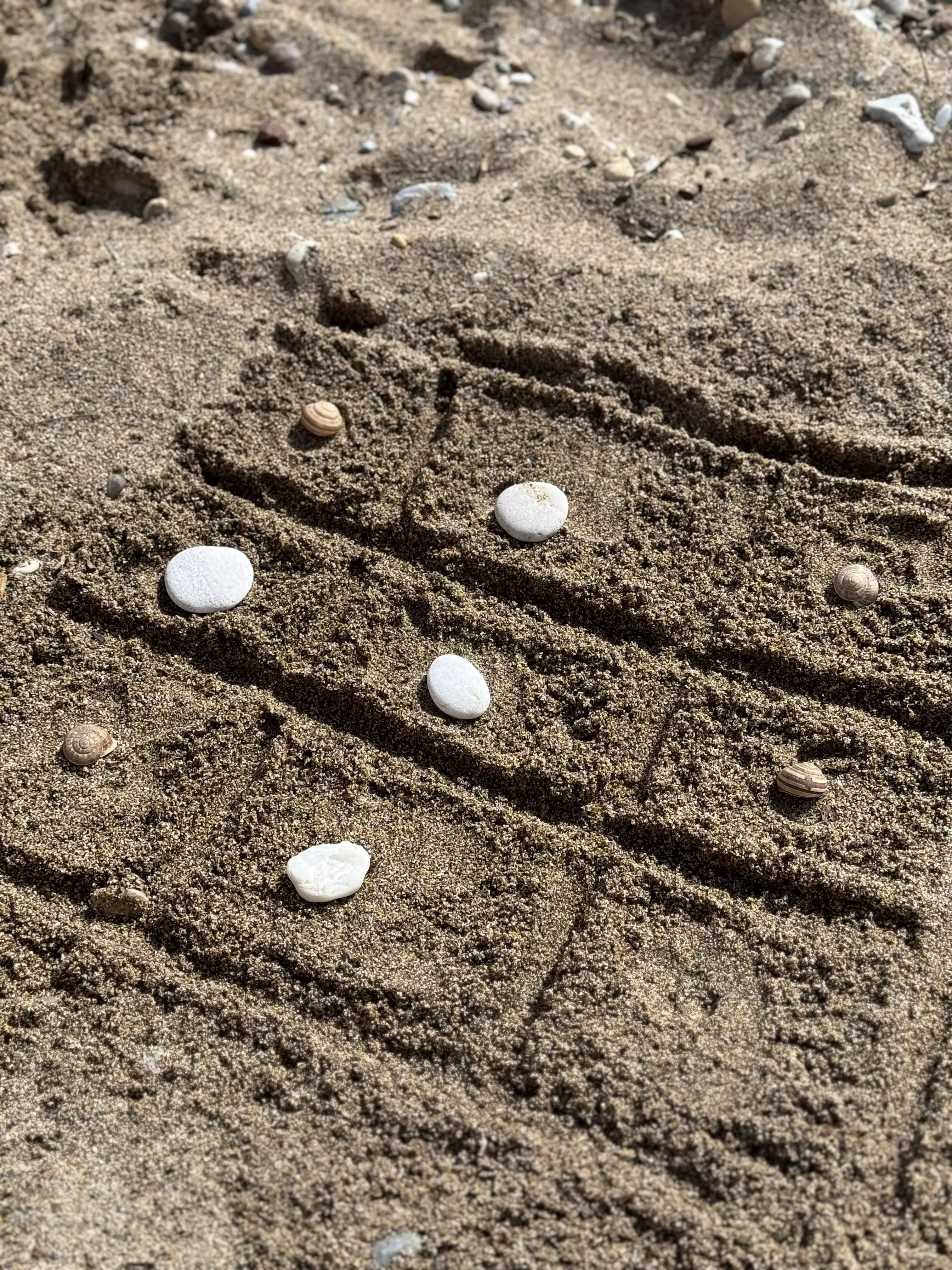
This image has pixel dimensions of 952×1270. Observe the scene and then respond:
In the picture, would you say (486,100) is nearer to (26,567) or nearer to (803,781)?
(26,567)

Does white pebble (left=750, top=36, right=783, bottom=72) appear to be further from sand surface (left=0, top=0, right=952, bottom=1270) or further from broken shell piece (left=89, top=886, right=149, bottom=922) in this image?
broken shell piece (left=89, top=886, right=149, bottom=922)

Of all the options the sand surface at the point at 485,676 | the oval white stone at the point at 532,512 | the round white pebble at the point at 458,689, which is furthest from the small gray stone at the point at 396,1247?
the oval white stone at the point at 532,512

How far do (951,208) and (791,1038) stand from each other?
87.5 inches

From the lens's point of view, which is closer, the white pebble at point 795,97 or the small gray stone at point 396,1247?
the small gray stone at point 396,1247

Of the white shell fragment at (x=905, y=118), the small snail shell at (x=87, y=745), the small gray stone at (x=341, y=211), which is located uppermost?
the white shell fragment at (x=905, y=118)

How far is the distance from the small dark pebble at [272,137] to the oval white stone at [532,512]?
4.82 feet

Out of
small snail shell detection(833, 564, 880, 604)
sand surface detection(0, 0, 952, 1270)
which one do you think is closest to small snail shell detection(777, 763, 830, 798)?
sand surface detection(0, 0, 952, 1270)

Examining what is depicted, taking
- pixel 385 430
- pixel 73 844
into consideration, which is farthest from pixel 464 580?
pixel 73 844

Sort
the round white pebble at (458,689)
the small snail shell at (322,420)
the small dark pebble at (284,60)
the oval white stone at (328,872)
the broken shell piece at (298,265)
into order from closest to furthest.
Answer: the oval white stone at (328,872), the round white pebble at (458,689), the small snail shell at (322,420), the broken shell piece at (298,265), the small dark pebble at (284,60)

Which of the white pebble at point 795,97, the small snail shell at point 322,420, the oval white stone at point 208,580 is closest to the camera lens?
the oval white stone at point 208,580

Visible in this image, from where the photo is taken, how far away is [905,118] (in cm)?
290

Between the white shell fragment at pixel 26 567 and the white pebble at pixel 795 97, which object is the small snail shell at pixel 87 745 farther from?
the white pebble at pixel 795 97

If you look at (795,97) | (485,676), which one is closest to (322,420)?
(485,676)

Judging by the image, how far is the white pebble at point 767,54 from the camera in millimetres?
3111
